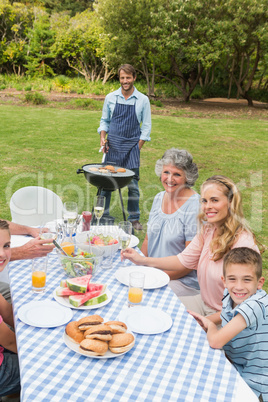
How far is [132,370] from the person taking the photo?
1610mm

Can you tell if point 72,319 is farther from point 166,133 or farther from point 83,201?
point 166,133

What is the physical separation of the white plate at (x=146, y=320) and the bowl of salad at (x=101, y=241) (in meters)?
0.57

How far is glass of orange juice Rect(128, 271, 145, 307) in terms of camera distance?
6.91 feet

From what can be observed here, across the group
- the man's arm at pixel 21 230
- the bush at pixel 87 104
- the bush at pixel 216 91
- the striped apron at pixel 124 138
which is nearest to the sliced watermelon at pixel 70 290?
the man's arm at pixel 21 230

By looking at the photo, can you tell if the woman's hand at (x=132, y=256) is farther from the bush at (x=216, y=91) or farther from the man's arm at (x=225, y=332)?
the bush at (x=216, y=91)

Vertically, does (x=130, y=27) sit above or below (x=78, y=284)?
above

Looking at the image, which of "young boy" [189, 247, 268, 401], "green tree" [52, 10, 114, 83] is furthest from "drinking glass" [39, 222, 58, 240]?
"green tree" [52, 10, 114, 83]

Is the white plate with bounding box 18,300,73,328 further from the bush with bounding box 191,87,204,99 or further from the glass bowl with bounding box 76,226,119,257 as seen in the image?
the bush with bounding box 191,87,204,99

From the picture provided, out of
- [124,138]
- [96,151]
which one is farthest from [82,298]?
[96,151]

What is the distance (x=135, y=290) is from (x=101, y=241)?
0.59m

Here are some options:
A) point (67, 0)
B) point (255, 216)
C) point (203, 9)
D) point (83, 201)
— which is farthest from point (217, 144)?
point (67, 0)

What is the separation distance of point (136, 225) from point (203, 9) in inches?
520

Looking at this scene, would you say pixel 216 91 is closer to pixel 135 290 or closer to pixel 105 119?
pixel 105 119

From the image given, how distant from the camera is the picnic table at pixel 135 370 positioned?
4.89 ft
